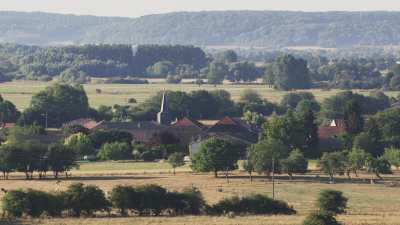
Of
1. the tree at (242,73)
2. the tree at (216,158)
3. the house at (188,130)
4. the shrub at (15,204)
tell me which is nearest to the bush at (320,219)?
the shrub at (15,204)

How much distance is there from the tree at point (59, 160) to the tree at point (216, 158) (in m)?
5.28

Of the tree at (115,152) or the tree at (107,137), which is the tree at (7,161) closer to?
the tree at (115,152)

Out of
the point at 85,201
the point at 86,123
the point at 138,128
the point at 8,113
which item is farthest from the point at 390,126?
the point at 85,201

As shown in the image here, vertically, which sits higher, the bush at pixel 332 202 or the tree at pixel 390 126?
the tree at pixel 390 126

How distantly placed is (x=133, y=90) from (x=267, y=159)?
74534 mm

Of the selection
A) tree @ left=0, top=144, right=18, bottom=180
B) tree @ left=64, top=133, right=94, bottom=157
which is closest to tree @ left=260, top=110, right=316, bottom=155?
tree @ left=64, top=133, right=94, bottom=157

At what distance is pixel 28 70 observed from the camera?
171000mm

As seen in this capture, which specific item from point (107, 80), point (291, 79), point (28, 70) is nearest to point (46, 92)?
point (291, 79)

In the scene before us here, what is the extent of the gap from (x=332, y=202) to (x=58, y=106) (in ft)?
156

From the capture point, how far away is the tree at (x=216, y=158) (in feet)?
197

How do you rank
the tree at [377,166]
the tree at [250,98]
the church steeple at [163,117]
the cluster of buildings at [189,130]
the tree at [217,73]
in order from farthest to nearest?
the tree at [217,73], the tree at [250,98], the church steeple at [163,117], the cluster of buildings at [189,130], the tree at [377,166]

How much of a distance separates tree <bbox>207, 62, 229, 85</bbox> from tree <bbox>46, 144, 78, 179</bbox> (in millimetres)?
90447

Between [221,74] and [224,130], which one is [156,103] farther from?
[221,74]

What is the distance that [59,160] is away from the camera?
60.2 metres
